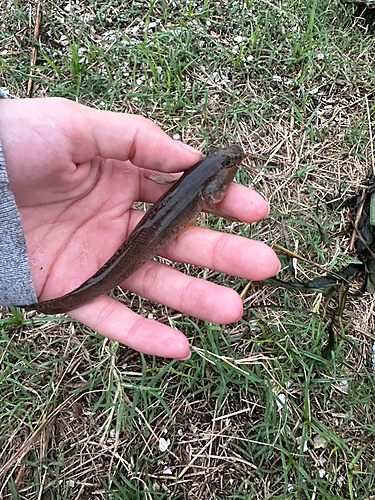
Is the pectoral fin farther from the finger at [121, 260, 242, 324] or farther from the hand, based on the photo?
the finger at [121, 260, 242, 324]

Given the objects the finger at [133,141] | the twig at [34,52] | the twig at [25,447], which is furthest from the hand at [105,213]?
the twig at [34,52]

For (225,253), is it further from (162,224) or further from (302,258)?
(302,258)

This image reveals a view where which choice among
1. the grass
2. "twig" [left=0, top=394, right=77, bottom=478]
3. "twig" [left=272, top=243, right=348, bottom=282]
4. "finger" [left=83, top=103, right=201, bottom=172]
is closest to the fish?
"finger" [left=83, top=103, right=201, bottom=172]

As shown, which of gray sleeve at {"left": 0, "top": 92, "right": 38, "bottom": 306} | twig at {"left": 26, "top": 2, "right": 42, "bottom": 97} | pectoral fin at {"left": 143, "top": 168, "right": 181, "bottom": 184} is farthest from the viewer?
twig at {"left": 26, "top": 2, "right": 42, "bottom": 97}

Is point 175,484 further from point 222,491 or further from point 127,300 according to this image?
point 127,300

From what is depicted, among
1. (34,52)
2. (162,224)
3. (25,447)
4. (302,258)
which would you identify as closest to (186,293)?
Answer: (162,224)

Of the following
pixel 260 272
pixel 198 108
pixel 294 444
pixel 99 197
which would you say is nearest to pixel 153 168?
pixel 99 197

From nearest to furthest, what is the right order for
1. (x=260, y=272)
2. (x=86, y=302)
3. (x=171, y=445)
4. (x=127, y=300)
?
1. (x=260, y=272)
2. (x=86, y=302)
3. (x=171, y=445)
4. (x=127, y=300)
